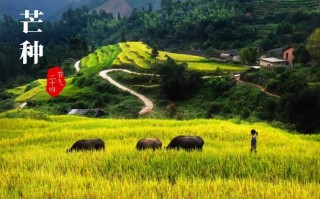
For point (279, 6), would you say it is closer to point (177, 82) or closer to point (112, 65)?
point (112, 65)

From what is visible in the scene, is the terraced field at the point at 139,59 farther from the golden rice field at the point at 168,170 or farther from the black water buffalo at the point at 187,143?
the black water buffalo at the point at 187,143

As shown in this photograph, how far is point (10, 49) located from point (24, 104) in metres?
44.2

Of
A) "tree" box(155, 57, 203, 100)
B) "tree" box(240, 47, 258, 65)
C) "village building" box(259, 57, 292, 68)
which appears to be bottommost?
"tree" box(155, 57, 203, 100)

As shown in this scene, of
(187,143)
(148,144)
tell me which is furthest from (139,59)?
(187,143)

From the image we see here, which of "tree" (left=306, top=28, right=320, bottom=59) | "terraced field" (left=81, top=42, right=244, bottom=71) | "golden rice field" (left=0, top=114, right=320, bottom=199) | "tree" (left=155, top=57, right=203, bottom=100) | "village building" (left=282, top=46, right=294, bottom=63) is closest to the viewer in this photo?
"golden rice field" (left=0, top=114, right=320, bottom=199)

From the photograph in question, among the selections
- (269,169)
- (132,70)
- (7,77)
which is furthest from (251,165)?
(7,77)

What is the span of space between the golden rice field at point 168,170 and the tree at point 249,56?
122ft

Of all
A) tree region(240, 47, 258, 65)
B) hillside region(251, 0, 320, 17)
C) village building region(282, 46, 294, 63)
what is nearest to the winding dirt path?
tree region(240, 47, 258, 65)

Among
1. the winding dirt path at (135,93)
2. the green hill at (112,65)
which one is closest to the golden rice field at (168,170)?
the winding dirt path at (135,93)

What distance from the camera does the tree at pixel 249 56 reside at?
53.4 m

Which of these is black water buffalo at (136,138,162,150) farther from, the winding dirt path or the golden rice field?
the winding dirt path

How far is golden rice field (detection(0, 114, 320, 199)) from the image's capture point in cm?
840

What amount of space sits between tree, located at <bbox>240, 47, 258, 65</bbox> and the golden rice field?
122 feet

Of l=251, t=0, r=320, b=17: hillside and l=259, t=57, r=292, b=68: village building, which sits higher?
l=251, t=0, r=320, b=17: hillside
